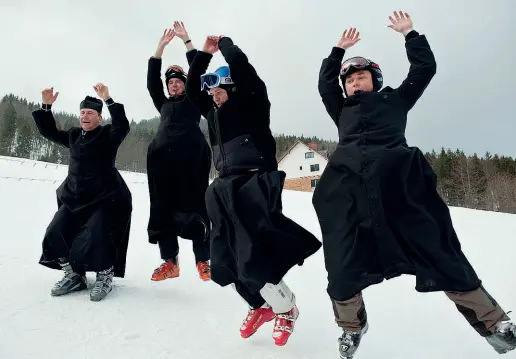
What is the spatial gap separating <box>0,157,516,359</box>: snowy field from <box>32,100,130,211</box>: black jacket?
3.50ft

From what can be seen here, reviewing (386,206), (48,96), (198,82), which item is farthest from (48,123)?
(386,206)

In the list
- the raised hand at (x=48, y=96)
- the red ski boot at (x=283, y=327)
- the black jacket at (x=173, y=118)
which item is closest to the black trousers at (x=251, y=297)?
the red ski boot at (x=283, y=327)

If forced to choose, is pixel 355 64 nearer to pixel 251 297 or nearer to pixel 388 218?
pixel 388 218

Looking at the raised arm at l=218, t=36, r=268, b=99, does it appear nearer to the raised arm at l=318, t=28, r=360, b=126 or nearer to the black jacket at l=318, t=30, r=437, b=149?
the raised arm at l=318, t=28, r=360, b=126

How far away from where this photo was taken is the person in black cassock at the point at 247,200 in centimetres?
291

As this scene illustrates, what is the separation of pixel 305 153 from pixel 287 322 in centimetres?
4675

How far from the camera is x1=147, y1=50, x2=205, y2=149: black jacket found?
455 centimetres

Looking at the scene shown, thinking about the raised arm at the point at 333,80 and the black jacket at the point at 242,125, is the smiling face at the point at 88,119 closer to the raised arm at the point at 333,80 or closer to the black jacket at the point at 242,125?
the black jacket at the point at 242,125

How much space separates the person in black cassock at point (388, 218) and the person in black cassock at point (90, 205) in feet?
8.36

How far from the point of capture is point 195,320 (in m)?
3.48

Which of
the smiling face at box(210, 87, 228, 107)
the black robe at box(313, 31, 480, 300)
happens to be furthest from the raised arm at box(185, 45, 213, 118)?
the black robe at box(313, 31, 480, 300)

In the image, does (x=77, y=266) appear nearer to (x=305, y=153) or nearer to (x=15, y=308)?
(x=15, y=308)

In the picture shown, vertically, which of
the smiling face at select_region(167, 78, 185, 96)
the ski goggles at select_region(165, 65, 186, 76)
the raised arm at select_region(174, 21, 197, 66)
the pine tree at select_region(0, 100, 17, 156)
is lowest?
the pine tree at select_region(0, 100, 17, 156)

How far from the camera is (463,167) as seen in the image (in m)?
49.1
